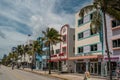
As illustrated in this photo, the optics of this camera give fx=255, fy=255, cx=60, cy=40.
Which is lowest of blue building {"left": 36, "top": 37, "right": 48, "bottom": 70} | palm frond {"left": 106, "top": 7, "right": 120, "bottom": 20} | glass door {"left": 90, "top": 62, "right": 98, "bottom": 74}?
glass door {"left": 90, "top": 62, "right": 98, "bottom": 74}

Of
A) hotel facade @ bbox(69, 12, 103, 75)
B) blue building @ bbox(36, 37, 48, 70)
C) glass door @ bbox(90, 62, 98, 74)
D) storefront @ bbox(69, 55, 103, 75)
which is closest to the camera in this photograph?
storefront @ bbox(69, 55, 103, 75)

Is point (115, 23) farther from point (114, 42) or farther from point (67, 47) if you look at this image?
point (67, 47)

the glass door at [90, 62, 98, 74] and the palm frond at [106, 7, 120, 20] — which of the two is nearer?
the palm frond at [106, 7, 120, 20]

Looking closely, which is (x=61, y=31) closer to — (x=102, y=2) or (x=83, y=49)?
(x=83, y=49)

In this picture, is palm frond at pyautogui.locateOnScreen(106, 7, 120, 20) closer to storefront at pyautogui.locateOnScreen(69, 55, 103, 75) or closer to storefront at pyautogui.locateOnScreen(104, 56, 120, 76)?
storefront at pyautogui.locateOnScreen(104, 56, 120, 76)

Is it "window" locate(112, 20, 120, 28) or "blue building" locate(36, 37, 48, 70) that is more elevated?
"window" locate(112, 20, 120, 28)

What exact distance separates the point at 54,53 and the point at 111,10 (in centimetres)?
4581

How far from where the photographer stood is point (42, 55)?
91.8m

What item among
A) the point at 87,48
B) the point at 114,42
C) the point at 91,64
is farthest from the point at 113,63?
the point at 87,48

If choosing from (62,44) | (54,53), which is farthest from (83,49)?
(54,53)

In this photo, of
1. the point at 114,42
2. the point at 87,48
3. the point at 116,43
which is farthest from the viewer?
the point at 87,48

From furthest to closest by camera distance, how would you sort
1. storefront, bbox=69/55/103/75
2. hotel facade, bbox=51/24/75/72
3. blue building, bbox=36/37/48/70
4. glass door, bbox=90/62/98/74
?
1. blue building, bbox=36/37/48/70
2. hotel facade, bbox=51/24/75/72
3. glass door, bbox=90/62/98/74
4. storefront, bbox=69/55/103/75

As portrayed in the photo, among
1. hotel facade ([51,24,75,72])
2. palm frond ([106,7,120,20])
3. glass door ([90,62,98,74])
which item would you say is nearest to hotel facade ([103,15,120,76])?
glass door ([90,62,98,74])

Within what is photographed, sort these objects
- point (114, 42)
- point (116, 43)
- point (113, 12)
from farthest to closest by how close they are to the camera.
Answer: point (114, 42)
point (116, 43)
point (113, 12)
